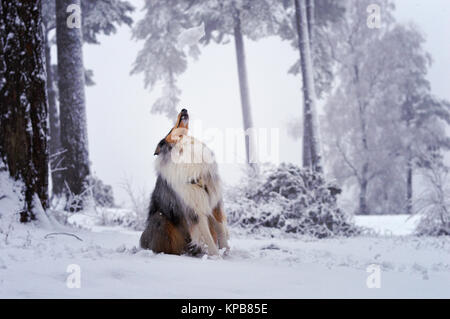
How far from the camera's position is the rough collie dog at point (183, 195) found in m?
3.59

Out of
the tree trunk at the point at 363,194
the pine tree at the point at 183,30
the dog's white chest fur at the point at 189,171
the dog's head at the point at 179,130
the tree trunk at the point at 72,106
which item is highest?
the pine tree at the point at 183,30

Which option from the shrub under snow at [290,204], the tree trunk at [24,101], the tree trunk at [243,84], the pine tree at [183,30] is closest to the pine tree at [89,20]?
the pine tree at [183,30]

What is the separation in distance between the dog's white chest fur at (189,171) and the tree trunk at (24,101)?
1977mm

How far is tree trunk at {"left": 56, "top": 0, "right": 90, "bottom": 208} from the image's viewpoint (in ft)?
31.6

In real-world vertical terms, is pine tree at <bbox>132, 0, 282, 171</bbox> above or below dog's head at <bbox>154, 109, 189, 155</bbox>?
above

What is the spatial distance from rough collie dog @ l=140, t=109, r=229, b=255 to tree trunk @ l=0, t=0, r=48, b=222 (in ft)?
6.32

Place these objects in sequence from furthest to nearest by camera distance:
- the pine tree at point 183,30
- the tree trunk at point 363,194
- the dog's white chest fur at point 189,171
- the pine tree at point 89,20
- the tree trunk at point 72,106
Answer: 1. the tree trunk at point 363,194
2. the pine tree at point 183,30
3. the pine tree at point 89,20
4. the tree trunk at point 72,106
5. the dog's white chest fur at point 189,171

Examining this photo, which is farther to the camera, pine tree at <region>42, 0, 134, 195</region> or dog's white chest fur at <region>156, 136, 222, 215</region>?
pine tree at <region>42, 0, 134, 195</region>

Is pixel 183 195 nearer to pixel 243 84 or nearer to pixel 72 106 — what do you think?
pixel 72 106

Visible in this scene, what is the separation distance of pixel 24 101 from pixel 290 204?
498 cm

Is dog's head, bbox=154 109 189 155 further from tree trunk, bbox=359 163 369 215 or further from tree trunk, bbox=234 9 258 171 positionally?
tree trunk, bbox=359 163 369 215

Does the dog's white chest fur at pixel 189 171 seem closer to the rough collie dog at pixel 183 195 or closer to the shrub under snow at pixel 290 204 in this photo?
the rough collie dog at pixel 183 195

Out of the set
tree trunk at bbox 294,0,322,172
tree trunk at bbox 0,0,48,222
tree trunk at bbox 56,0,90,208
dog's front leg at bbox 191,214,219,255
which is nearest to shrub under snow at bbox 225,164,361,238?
tree trunk at bbox 294,0,322,172

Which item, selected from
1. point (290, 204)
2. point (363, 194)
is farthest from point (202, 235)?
point (363, 194)
